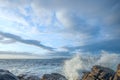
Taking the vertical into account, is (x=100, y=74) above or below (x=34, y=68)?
below

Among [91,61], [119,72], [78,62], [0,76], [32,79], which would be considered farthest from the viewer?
[91,61]

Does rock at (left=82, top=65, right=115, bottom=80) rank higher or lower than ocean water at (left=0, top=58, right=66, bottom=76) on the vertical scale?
lower

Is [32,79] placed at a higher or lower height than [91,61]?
lower

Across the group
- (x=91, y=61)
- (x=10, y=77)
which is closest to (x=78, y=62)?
(x=91, y=61)

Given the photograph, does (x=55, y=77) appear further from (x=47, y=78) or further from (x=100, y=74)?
(x=100, y=74)

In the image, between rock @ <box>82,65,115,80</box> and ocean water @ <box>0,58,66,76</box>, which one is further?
ocean water @ <box>0,58,66,76</box>

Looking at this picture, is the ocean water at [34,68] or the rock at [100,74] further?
the ocean water at [34,68]

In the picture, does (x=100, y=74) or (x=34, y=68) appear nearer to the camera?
(x=100, y=74)

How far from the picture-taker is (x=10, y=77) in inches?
361

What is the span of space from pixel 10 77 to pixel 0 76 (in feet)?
1.93

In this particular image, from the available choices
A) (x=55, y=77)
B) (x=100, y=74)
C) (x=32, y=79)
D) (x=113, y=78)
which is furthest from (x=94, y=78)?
(x=32, y=79)

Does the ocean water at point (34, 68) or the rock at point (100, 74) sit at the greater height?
the ocean water at point (34, 68)

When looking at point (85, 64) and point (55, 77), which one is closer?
point (55, 77)

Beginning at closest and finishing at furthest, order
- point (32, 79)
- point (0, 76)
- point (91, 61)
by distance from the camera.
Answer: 1. point (0, 76)
2. point (32, 79)
3. point (91, 61)
